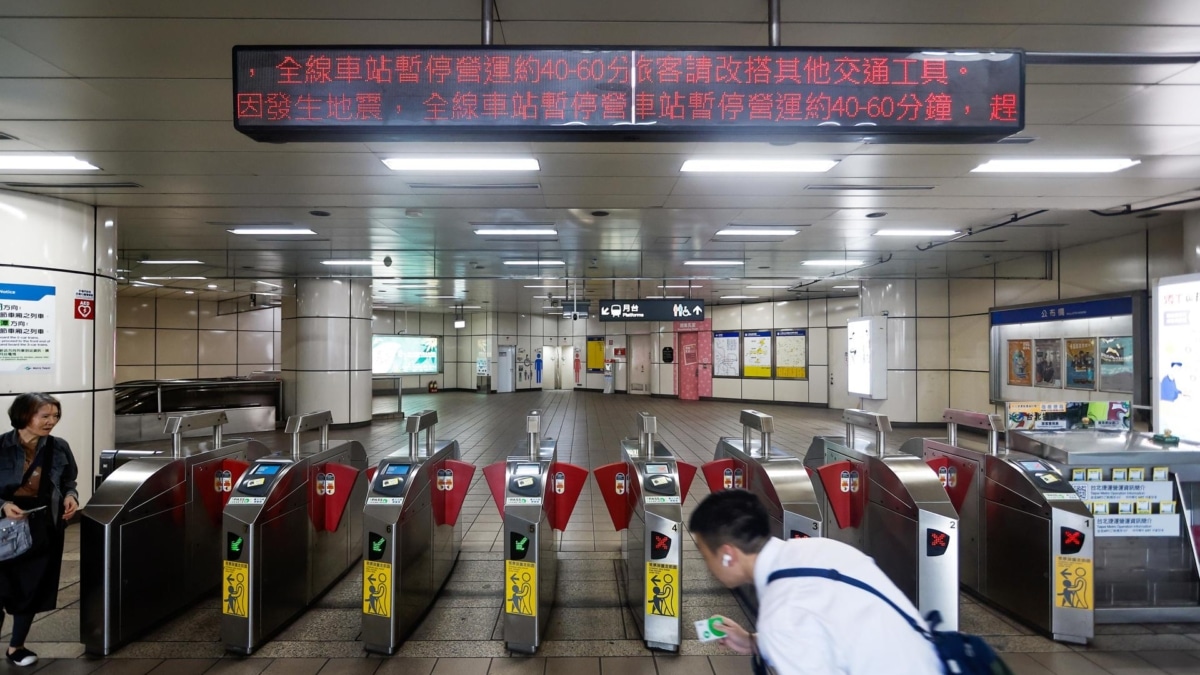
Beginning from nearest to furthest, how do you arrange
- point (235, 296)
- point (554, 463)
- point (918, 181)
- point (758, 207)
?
point (554, 463), point (918, 181), point (758, 207), point (235, 296)

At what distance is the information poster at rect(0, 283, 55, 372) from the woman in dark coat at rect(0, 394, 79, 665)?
2.73 m

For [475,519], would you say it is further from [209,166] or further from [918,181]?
[918,181]

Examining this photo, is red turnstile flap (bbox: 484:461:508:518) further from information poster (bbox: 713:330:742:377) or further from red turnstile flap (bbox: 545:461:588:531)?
information poster (bbox: 713:330:742:377)

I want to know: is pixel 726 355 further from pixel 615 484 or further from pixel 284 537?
pixel 284 537

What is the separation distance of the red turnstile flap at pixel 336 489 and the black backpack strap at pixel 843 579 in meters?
3.59

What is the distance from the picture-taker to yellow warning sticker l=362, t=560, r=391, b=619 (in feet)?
10.5

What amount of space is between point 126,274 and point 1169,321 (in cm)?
1421

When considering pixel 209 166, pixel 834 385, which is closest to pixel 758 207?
pixel 209 166

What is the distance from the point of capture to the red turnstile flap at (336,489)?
414cm

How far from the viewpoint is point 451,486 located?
14.1 ft

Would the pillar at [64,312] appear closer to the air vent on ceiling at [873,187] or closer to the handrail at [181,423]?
the handrail at [181,423]

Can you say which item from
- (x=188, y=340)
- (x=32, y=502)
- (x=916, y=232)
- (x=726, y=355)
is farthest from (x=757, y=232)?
(x=188, y=340)

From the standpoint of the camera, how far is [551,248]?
8.73m

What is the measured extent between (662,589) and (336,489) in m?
2.42
